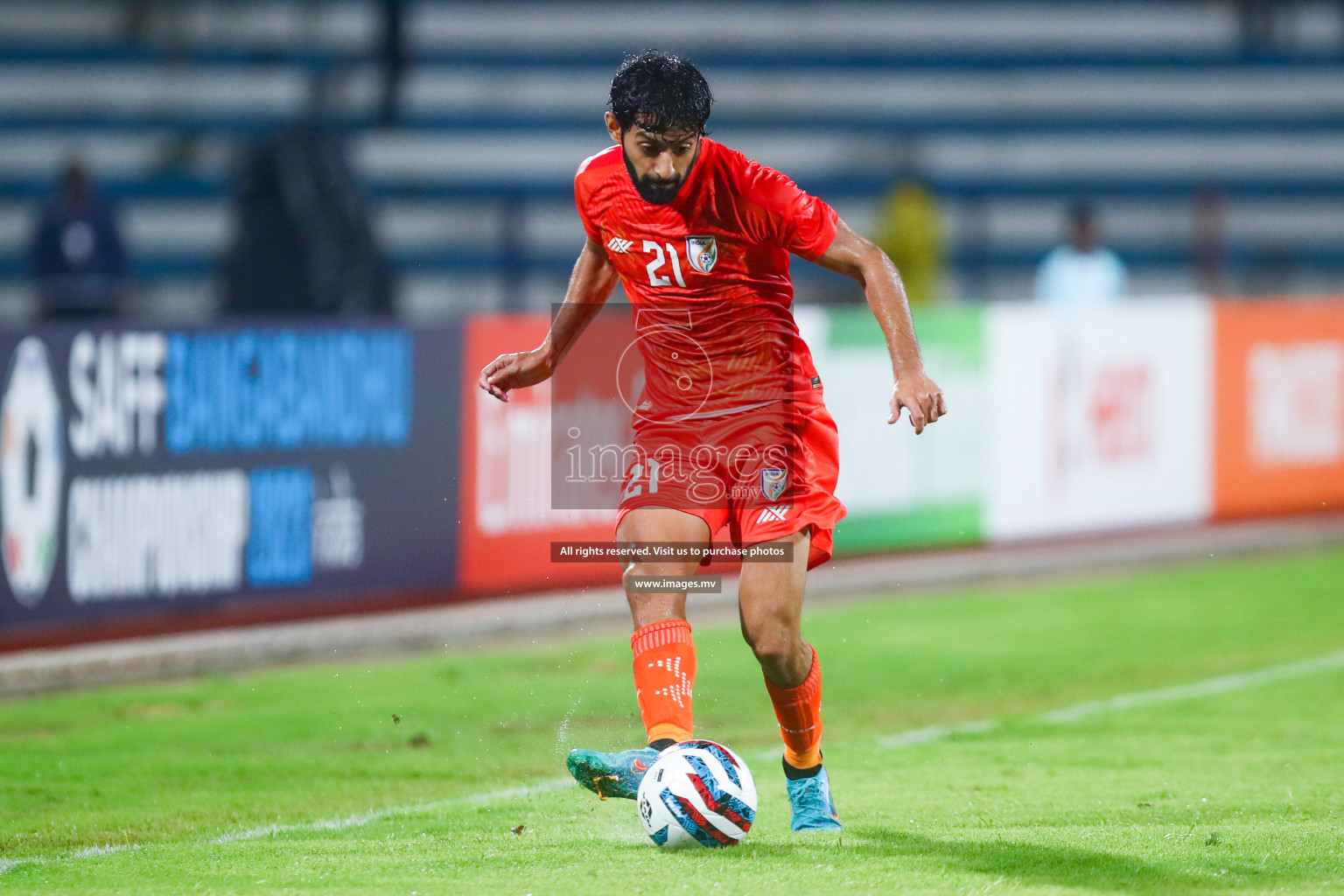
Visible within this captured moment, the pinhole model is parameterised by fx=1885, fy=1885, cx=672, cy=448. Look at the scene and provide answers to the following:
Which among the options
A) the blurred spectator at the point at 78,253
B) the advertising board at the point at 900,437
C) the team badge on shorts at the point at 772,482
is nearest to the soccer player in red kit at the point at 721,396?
the team badge on shorts at the point at 772,482

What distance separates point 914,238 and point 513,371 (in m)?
13.1

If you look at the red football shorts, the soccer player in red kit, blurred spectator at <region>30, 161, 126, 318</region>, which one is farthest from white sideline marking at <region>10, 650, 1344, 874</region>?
blurred spectator at <region>30, 161, 126, 318</region>

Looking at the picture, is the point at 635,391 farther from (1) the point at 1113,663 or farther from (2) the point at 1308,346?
(2) the point at 1308,346

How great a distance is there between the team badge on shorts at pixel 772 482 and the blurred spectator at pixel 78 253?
32.9 ft

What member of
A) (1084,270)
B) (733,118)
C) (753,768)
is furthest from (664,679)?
(733,118)

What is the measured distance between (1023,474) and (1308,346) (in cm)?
301

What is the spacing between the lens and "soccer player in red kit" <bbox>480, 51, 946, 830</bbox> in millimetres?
5090

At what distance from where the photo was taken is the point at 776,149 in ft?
66.7

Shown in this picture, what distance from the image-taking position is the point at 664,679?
513 cm

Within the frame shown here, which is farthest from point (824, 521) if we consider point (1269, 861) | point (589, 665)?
point (589, 665)

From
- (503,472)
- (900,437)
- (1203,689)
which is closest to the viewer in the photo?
(1203,689)

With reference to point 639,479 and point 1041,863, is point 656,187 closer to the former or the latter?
point 639,479

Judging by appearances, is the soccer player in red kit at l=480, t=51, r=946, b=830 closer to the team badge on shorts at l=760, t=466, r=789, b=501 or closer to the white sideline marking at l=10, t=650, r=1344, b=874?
the team badge on shorts at l=760, t=466, r=789, b=501

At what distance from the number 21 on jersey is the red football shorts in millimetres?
394
